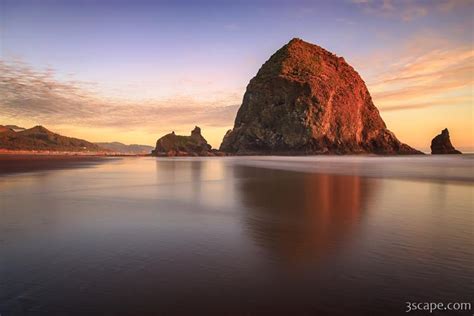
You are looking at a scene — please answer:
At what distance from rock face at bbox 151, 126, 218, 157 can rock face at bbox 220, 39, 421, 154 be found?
11.7 m

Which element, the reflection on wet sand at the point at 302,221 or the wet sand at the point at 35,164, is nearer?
the reflection on wet sand at the point at 302,221

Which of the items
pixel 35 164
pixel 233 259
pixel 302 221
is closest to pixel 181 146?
pixel 35 164

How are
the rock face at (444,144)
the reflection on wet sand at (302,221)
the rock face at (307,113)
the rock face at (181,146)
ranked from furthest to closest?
the rock face at (444,144) → the rock face at (181,146) → the rock face at (307,113) → the reflection on wet sand at (302,221)

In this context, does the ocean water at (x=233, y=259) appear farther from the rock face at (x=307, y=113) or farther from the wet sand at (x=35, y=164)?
the rock face at (x=307, y=113)

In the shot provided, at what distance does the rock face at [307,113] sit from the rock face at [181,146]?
462 inches

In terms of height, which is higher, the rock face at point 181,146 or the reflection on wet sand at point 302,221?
the rock face at point 181,146

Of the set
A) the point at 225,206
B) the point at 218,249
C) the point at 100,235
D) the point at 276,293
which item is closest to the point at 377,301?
the point at 276,293

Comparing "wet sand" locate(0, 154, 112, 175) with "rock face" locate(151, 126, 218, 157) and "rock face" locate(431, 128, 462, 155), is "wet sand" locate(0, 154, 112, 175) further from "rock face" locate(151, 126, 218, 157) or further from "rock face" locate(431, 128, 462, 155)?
"rock face" locate(431, 128, 462, 155)

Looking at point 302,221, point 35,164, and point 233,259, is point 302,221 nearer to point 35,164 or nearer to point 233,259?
point 233,259

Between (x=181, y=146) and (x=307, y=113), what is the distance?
58945 millimetres

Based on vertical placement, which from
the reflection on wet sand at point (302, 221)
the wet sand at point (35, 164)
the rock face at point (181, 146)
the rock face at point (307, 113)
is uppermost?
the rock face at point (307, 113)

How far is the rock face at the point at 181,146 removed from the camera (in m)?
140

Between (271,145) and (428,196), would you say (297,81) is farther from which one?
(428,196)

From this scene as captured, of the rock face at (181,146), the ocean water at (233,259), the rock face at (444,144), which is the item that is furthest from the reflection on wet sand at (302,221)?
the rock face at (444,144)
